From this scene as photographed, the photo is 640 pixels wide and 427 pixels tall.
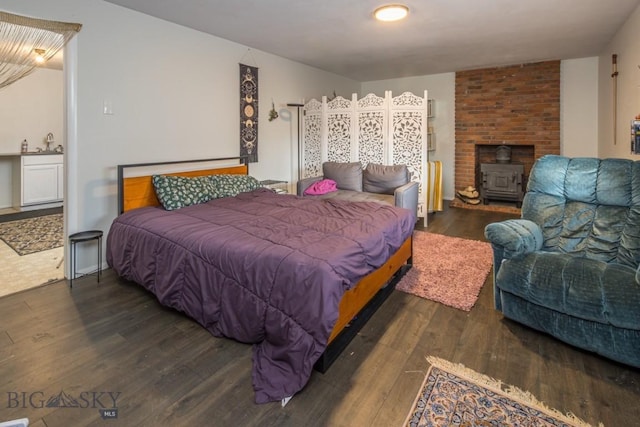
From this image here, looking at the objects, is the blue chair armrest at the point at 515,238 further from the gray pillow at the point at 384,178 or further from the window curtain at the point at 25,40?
the window curtain at the point at 25,40

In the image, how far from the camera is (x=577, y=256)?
88.3 inches

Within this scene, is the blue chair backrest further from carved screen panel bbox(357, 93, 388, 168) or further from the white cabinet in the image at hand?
the white cabinet

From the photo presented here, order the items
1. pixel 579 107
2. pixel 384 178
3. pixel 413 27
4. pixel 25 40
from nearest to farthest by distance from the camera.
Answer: pixel 25 40, pixel 413 27, pixel 384 178, pixel 579 107

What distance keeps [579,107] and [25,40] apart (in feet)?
22.6

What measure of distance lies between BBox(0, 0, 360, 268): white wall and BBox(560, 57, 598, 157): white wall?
4771 millimetres

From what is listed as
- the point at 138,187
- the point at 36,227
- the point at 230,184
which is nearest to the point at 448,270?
the point at 230,184

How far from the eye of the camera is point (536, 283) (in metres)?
2.03

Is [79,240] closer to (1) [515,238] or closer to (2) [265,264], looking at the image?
(2) [265,264]

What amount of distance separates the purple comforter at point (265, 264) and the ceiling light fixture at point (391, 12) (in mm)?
1757

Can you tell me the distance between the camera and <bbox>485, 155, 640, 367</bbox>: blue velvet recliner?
179 centimetres

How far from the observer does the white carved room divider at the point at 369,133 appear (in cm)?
475

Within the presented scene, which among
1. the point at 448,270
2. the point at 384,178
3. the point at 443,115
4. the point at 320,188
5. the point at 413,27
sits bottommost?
the point at 448,270

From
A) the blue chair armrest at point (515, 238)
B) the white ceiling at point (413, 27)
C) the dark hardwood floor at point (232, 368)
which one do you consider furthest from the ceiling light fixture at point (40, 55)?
the blue chair armrest at point (515, 238)

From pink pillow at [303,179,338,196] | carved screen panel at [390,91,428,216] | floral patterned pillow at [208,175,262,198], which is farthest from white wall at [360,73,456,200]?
floral patterned pillow at [208,175,262,198]
